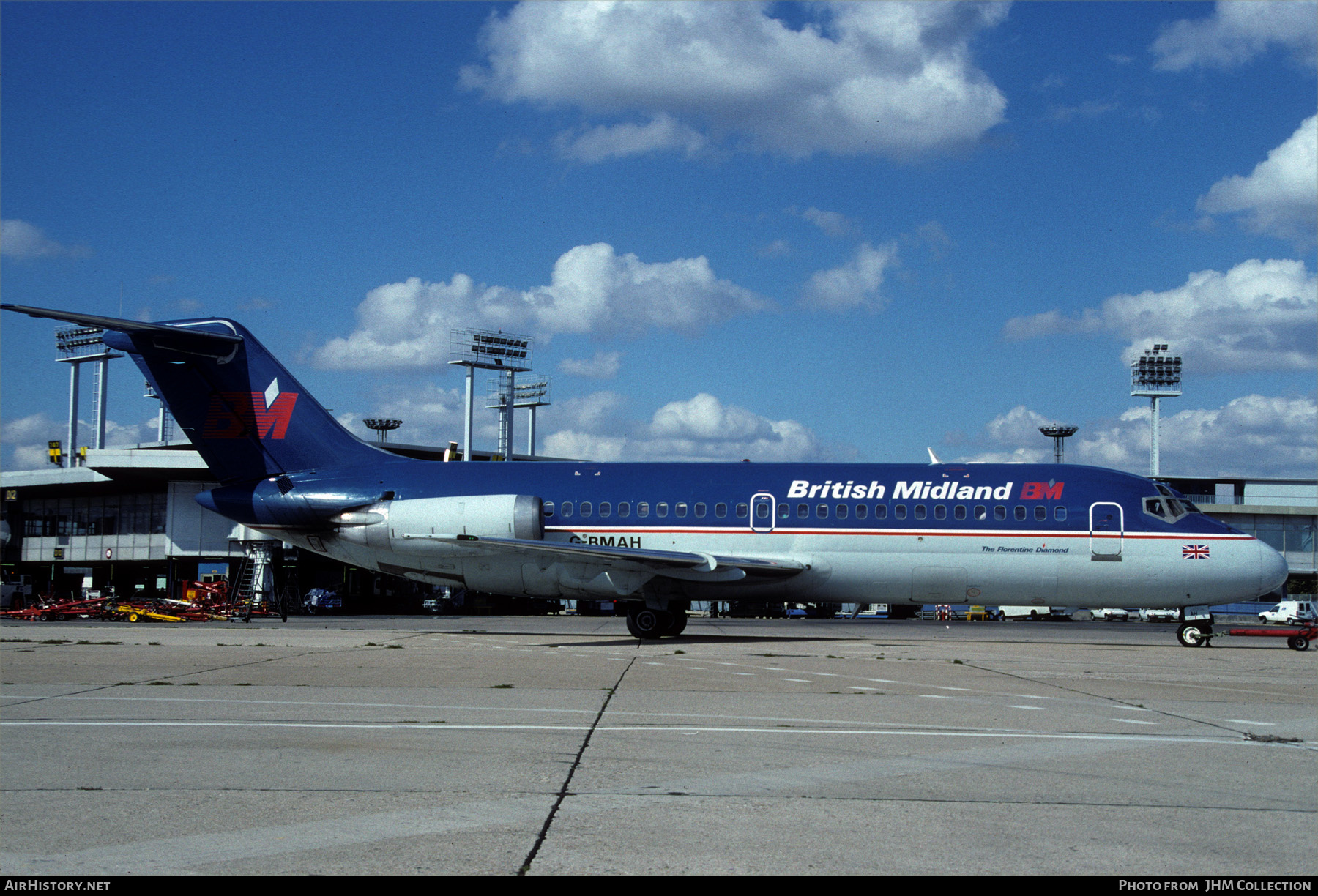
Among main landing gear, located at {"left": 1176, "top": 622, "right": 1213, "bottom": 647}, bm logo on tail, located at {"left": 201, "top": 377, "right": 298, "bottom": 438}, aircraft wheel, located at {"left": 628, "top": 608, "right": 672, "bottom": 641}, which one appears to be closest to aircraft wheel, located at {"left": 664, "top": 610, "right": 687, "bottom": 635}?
aircraft wheel, located at {"left": 628, "top": 608, "right": 672, "bottom": 641}

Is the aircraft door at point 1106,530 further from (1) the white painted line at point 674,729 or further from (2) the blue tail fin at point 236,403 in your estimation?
(2) the blue tail fin at point 236,403

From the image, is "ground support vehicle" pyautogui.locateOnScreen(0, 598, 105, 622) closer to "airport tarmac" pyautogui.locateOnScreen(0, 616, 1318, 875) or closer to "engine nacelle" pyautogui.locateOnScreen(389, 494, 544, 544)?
"engine nacelle" pyautogui.locateOnScreen(389, 494, 544, 544)

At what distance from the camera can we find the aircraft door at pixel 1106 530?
2373cm

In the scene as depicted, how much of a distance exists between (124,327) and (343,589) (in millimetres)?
45032

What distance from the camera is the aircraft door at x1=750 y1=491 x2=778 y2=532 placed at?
983 inches

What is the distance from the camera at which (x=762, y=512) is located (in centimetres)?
2508

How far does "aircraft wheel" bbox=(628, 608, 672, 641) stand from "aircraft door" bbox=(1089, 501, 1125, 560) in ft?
31.9

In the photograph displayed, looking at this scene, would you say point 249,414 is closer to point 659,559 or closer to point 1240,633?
point 659,559

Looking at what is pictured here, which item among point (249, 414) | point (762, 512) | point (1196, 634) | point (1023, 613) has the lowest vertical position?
point (1023, 613)

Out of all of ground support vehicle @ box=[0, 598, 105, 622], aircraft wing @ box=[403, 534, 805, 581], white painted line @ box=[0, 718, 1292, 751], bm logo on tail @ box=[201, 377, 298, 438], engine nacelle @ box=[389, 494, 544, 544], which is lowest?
ground support vehicle @ box=[0, 598, 105, 622]

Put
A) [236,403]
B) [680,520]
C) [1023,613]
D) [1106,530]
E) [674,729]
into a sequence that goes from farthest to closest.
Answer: [1023,613]
[236,403]
[680,520]
[1106,530]
[674,729]

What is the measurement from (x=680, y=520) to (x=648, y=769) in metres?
17.2

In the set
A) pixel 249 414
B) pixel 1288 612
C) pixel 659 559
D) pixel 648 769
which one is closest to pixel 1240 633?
pixel 659 559

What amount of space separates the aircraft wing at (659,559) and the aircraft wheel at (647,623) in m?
1.03
